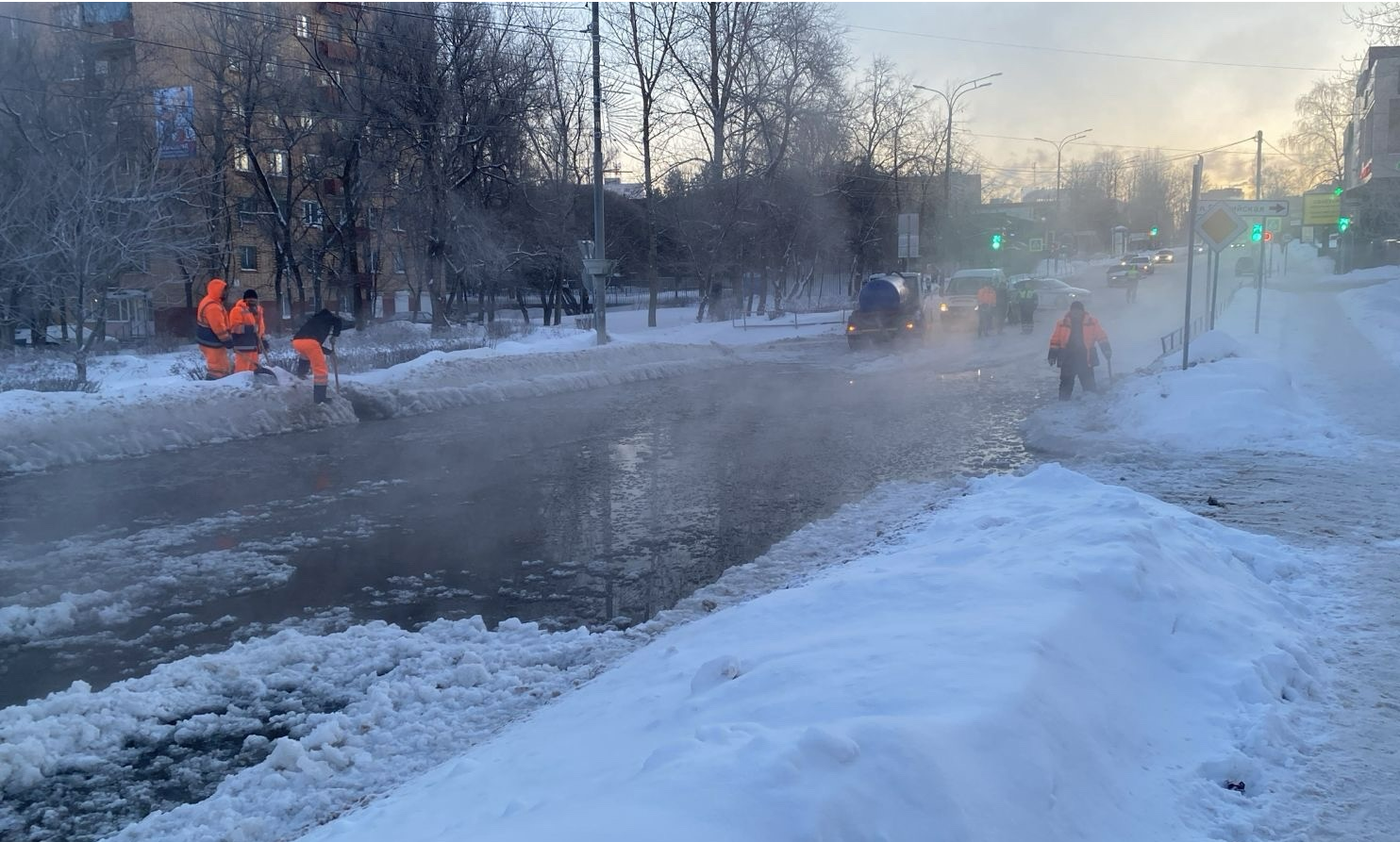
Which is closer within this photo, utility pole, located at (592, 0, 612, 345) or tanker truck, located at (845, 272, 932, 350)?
utility pole, located at (592, 0, 612, 345)

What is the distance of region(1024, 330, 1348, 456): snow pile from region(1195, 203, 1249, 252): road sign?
183 centimetres

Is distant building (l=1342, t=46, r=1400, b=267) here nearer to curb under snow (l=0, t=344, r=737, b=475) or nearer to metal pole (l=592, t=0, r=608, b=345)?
metal pole (l=592, t=0, r=608, b=345)

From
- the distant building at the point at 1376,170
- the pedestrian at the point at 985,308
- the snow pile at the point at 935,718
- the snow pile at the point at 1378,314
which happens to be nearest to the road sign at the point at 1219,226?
the snow pile at the point at 1378,314

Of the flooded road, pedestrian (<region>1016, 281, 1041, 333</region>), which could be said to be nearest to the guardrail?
pedestrian (<region>1016, 281, 1041, 333</region>)

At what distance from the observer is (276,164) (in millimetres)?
40562

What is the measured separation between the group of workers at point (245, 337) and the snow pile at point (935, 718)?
37.8 feet

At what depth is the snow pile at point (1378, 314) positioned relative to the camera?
23.5m

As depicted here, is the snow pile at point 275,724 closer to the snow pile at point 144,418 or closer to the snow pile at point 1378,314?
the snow pile at point 144,418

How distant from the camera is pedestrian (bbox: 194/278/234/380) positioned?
1622cm

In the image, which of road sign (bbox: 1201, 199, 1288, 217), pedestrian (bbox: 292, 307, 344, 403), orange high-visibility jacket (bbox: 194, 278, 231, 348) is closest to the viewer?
pedestrian (bbox: 292, 307, 344, 403)

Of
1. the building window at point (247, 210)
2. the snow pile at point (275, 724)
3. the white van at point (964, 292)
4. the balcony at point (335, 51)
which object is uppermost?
the balcony at point (335, 51)

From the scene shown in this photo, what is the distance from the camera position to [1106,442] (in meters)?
13.2

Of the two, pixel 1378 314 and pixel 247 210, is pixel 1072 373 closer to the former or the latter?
pixel 1378 314

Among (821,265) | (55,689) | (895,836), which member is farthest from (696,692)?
(821,265)
